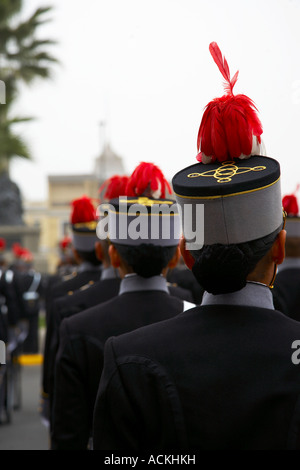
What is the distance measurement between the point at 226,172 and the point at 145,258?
3.51 feet

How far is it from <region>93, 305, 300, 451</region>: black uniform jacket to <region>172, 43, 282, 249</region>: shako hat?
0.18 metres

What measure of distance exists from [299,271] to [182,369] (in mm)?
2806

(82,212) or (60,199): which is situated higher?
(82,212)

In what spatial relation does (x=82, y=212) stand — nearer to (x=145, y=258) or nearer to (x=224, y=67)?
(x=145, y=258)

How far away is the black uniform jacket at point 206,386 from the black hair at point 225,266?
0.06 meters

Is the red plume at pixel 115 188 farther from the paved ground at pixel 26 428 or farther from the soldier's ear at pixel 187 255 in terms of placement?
the paved ground at pixel 26 428

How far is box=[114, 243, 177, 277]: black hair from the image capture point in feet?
9.03

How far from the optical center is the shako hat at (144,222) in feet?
9.39

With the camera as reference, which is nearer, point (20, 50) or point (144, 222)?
point (144, 222)

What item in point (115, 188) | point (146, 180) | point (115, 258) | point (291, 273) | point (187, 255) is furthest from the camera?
point (291, 273)

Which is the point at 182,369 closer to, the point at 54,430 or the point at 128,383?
the point at 128,383

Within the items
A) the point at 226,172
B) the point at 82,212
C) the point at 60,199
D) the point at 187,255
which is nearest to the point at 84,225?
the point at 82,212

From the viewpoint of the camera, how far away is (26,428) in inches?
288
